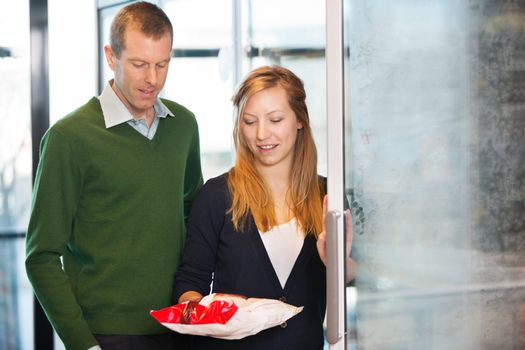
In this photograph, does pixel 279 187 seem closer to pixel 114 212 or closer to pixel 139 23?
pixel 114 212

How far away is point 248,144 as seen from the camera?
1.77 metres

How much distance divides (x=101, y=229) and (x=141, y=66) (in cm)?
37

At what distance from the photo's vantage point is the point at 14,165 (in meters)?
3.59

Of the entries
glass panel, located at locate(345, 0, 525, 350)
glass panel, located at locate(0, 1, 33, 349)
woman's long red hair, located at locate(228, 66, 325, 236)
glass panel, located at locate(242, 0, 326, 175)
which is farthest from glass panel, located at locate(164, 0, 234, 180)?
glass panel, located at locate(345, 0, 525, 350)

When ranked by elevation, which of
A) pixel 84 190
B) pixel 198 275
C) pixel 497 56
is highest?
pixel 497 56

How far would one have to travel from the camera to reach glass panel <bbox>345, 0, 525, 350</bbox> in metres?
1.53

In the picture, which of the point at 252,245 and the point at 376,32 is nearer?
the point at 376,32

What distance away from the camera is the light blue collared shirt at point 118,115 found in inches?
73.2

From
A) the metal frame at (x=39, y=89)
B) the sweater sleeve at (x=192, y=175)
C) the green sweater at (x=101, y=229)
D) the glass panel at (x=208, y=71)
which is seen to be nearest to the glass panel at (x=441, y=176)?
the green sweater at (x=101, y=229)

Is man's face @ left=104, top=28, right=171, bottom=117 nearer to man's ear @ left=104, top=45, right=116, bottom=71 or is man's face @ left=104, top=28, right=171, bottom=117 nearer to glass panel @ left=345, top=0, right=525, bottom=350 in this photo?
man's ear @ left=104, top=45, right=116, bottom=71

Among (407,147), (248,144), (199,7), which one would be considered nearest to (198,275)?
(248,144)

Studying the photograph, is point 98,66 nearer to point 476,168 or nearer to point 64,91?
point 64,91

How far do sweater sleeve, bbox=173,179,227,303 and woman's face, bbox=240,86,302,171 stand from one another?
4.9 inches

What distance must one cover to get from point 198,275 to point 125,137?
0.35m
